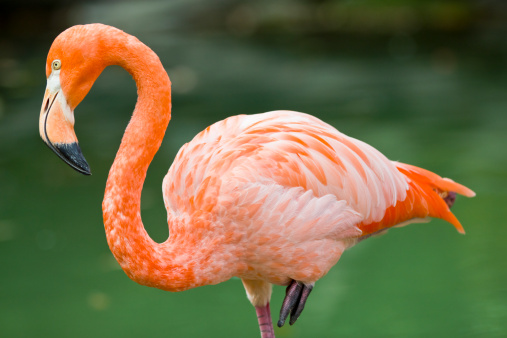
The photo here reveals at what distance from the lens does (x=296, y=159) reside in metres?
2.36

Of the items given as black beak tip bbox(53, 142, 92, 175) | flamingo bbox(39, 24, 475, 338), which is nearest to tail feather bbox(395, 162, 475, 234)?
flamingo bbox(39, 24, 475, 338)

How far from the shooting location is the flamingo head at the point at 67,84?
1.94 m

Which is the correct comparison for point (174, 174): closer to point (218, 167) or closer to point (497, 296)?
point (218, 167)

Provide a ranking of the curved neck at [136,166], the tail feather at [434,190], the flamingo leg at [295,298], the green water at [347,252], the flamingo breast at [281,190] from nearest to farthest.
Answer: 1. the curved neck at [136,166]
2. the flamingo breast at [281,190]
3. the flamingo leg at [295,298]
4. the tail feather at [434,190]
5. the green water at [347,252]

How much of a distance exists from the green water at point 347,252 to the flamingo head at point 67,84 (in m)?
1.52

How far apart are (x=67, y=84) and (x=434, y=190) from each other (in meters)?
1.50

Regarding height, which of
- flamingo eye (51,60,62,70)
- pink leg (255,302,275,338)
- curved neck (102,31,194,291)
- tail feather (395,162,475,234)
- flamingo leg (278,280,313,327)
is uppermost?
flamingo eye (51,60,62,70)

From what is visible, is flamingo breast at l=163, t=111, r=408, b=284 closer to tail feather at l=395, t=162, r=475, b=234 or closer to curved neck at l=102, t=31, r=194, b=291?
tail feather at l=395, t=162, r=475, b=234

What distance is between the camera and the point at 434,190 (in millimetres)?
2732

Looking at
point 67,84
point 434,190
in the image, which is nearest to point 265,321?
point 434,190

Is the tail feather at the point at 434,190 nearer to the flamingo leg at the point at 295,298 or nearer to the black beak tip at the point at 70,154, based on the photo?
the flamingo leg at the point at 295,298

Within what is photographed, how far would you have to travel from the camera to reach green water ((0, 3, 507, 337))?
3330mm

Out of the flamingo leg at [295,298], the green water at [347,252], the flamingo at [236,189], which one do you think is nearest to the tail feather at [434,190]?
the flamingo at [236,189]

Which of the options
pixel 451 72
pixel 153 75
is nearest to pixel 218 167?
pixel 153 75
